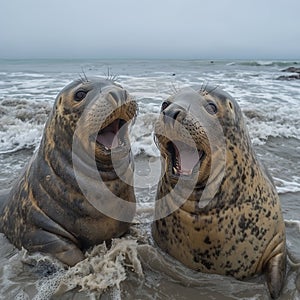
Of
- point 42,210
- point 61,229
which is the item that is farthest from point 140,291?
point 42,210

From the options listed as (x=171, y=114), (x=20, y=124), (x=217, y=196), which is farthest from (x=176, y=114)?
(x=20, y=124)

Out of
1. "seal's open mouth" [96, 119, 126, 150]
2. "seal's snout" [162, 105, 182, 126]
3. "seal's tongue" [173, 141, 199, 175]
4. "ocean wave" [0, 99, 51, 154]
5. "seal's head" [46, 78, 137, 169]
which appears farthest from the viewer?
"ocean wave" [0, 99, 51, 154]

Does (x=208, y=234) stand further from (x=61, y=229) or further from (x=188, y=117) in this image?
(x=61, y=229)

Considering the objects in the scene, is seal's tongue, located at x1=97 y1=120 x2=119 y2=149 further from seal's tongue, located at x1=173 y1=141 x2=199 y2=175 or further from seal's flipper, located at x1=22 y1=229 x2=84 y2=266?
seal's flipper, located at x1=22 y1=229 x2=84 y2=266

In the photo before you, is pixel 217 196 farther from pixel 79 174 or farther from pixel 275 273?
pixel 79 174

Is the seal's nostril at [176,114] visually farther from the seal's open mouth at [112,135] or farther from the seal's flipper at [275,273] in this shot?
the seal's flipper at [275,273]

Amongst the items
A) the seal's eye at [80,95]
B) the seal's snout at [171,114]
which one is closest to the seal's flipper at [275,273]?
the seal's snout at [171,114]

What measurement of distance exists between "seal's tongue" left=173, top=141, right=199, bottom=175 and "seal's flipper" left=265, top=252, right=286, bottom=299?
1.00 m

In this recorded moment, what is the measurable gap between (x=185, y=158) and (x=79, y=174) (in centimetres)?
93

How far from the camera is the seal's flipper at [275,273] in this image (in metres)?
3.09

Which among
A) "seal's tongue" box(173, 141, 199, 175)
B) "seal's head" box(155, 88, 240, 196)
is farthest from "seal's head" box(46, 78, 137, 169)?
"seal's tongue" box(173, 141, 199, 175)

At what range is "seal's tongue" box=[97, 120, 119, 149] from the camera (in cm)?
340

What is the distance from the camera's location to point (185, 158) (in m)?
3.01

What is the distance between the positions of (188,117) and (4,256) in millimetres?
2046
